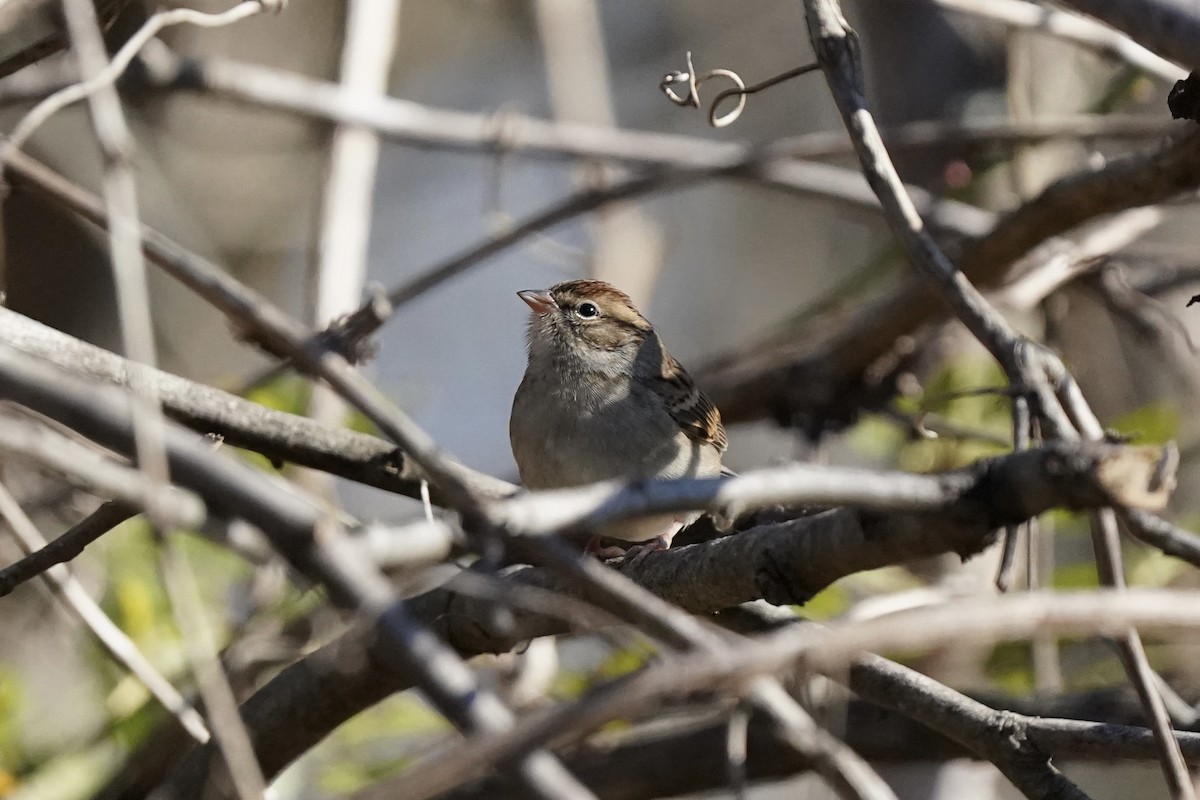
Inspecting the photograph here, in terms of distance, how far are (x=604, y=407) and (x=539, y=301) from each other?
690mm

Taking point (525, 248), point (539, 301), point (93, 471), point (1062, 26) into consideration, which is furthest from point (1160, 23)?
point (525, 248)

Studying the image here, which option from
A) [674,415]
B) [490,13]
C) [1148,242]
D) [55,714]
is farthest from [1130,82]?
[490,13]

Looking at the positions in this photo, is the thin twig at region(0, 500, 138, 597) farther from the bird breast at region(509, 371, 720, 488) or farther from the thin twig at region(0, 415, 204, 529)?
the bird breast at region(509, 371, 720, 488)

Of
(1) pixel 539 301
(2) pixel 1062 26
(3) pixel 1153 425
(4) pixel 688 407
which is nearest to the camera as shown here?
(3) pixel 1153 425

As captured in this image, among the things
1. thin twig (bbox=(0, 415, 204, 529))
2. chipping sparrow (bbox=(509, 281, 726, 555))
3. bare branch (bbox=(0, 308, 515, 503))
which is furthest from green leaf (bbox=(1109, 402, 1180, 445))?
thin twig (bbox=(0, 415, 204, 529))

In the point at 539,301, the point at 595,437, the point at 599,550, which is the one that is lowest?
the point at 599,550

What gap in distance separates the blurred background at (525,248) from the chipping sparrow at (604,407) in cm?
34

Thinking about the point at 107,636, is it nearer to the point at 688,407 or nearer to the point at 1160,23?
the point at 688,407

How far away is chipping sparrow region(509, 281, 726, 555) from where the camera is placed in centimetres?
343

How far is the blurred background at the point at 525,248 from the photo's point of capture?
11.5 feet

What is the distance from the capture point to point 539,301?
13.6ft

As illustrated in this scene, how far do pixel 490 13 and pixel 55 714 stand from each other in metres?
4.99

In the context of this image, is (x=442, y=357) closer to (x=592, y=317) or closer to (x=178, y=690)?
Result: (x=592, y=317)

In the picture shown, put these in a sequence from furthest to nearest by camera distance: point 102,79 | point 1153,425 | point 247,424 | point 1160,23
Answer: point 1153,425 < point 247,424 < point 102,79 < point 1160,23
